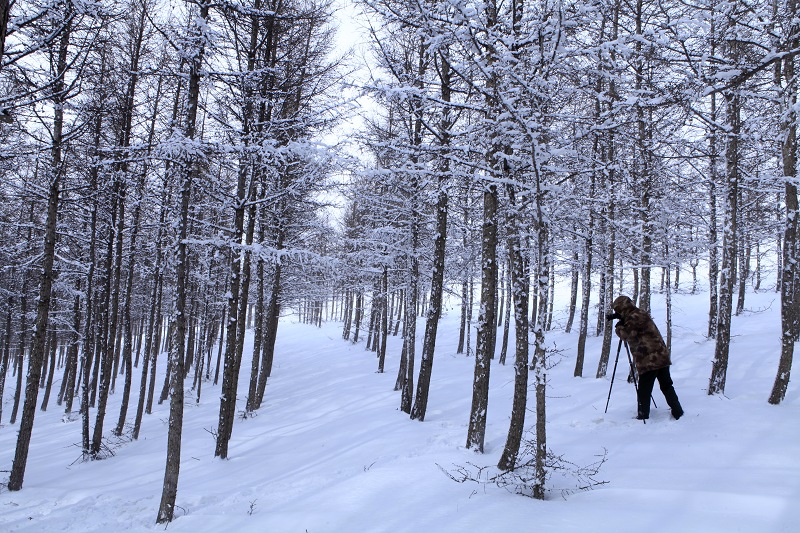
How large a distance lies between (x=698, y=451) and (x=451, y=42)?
6702 millimetres

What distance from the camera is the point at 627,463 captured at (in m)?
5.96

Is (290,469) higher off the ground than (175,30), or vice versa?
(175,30)

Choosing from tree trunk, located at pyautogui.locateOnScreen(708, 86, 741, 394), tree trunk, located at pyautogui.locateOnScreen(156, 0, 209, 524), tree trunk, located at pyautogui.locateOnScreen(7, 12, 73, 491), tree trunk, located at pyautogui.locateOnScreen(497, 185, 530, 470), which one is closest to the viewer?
tree trunk, located at pyautogui.locateOnScreen(497, 185, 530, 470)

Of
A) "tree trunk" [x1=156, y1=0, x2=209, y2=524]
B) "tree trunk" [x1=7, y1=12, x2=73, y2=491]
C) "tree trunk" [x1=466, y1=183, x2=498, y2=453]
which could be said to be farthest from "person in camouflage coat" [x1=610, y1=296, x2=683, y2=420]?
"tree trunk" [x1=7, y1=12, x2=73, y2=491]

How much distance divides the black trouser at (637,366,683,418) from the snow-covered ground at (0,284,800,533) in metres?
0.23

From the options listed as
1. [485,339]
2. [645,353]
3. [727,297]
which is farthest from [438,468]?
[727,297]

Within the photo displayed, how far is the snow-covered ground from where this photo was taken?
14.9 ft

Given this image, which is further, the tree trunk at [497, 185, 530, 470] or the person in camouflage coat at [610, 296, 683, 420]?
the person in camouflage coat at [610, 296, 683, 420]

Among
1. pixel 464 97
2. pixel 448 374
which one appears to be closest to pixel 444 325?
pixel 448 374

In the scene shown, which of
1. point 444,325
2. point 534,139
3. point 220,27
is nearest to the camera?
point 534,139

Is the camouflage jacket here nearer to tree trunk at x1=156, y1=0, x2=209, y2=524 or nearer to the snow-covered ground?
the snow-covered ground

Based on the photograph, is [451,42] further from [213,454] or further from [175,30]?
[213,454]

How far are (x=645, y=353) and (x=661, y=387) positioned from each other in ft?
2.25

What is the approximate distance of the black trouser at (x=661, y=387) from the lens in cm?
737
